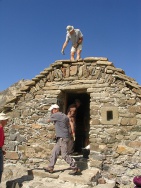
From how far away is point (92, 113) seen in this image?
687cm

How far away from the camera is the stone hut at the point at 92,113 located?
21.1 feet

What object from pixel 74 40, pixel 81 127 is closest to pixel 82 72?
pixel 74 40

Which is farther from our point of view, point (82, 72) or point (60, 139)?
point (82, 72)

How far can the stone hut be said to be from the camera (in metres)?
6.44

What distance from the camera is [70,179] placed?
527 cm

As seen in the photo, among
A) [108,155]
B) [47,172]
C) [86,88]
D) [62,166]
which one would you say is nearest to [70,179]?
[47,172]

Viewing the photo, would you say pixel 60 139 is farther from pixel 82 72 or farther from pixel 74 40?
pixel 74 40

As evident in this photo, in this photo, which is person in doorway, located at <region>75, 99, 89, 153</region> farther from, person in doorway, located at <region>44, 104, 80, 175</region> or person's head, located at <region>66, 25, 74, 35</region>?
person in doorway, located at <region>44, 104, 80, 175</region>

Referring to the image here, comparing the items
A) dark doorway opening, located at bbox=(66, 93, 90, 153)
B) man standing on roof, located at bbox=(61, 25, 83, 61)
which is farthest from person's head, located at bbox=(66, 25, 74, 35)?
dark doorway opening, located at bbox=(66, 93, 90, 153)

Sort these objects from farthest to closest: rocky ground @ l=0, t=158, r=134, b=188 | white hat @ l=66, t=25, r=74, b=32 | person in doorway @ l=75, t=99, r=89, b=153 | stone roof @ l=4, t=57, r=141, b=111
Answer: person in doorway @ l=75, t=99, r=89, b=153 < white hat @ l=66, t=25, r=74, b=32 < stone roof @ l=4, t=57, r=141, b=111 < rocky ground @ l=0, t=158, r=134, b=188

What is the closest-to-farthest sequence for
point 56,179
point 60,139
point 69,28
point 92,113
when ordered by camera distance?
point 56,179 → point 60,139 → point 92,113 → point 69,28

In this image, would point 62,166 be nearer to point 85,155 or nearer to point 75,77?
point 85,155

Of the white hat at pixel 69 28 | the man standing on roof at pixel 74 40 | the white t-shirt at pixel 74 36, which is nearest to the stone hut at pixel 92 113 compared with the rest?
the man standing on roof at pixel 74 40

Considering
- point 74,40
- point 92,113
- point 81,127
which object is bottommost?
point 81,127
